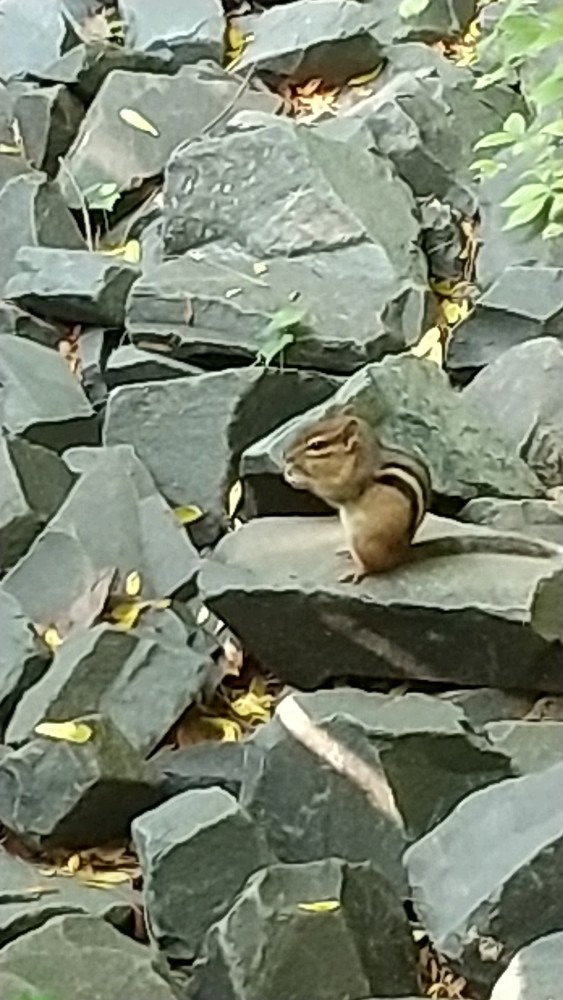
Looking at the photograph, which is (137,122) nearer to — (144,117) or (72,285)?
(144,117)

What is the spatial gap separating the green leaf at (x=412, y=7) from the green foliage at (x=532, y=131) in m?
0.45

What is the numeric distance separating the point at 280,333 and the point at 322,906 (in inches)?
90.2

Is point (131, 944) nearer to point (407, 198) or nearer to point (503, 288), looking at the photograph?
point (503, 288)

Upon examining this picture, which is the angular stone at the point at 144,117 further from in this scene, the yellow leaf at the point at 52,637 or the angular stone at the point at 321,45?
the yellow leaf at the point at 52,637

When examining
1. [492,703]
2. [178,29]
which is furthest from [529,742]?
[178,29]

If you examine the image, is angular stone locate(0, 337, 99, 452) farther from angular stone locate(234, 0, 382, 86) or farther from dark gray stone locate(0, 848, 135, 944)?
angular stone locate(234, 0, 382, 86)

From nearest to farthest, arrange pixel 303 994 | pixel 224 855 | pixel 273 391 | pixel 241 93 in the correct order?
pixel 303 994
pixel 224 855
pixel 273 391
pixel 241 93

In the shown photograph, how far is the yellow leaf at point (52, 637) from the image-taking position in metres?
4.55

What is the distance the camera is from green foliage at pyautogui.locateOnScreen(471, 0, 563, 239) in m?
5.23

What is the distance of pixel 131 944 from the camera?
3512 mm

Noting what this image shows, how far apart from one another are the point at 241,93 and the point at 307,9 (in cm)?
53

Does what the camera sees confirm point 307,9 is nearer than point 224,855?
No

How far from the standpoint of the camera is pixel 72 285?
573 centimetres

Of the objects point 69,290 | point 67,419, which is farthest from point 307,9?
point 67,419
